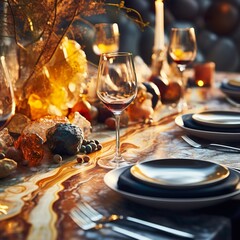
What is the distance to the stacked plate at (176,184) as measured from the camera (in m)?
0.99

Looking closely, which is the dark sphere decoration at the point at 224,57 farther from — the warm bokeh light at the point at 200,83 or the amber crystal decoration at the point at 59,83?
the amber crystal decoration at the point at 59,83

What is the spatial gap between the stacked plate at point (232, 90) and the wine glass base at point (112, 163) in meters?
0.83

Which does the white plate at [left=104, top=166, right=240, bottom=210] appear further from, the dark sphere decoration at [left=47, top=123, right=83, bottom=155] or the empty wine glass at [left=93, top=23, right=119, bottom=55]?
→ the empty wine glass at [left=93, top=23, right=119, bottom=55]

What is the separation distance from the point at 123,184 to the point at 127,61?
32 centimetres

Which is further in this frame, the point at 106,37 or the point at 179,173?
the point at 106,37

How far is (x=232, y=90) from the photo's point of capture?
6.79ft

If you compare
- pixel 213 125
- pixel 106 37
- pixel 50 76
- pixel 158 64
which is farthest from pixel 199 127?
pixel 106 37

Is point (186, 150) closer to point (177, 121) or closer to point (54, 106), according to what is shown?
point (177, 121)

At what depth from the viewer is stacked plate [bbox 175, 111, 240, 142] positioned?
4.87ft

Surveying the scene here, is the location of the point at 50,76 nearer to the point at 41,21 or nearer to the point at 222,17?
the point at 41,21

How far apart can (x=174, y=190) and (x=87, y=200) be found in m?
0.17

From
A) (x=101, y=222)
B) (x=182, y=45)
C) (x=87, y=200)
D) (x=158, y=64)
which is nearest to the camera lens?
(x=101, y=222)

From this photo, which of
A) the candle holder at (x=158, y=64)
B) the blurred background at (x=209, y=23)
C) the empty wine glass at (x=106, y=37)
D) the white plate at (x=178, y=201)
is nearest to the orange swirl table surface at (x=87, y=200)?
the white plate at (x=178, y=201)

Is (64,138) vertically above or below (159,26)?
below
